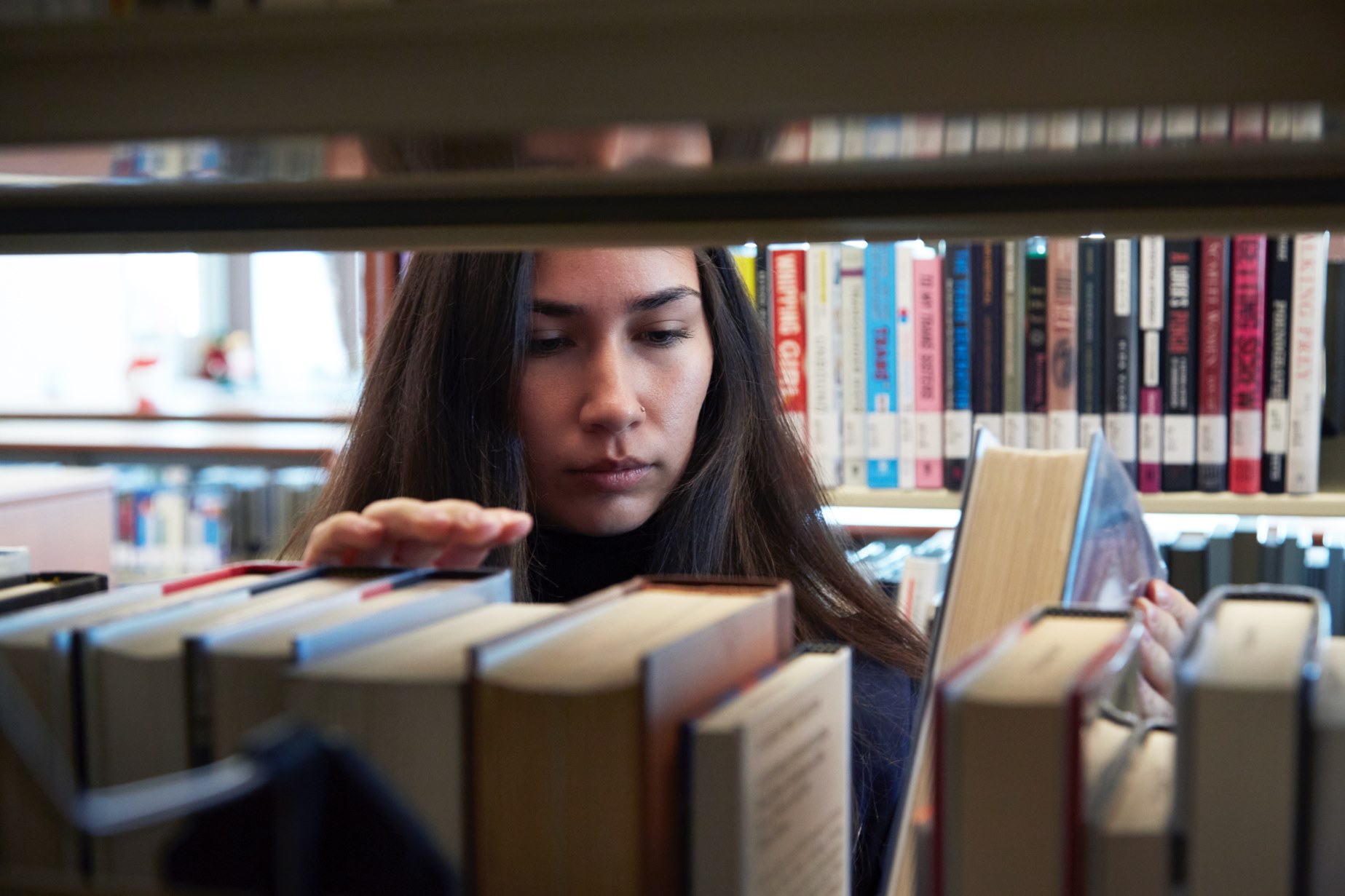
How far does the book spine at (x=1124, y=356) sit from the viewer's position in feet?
5.32

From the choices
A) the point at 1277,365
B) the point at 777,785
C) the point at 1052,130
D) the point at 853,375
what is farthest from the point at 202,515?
the point at 1052,130

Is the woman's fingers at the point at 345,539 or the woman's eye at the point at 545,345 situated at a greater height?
the woman's eye at the point at 545,345

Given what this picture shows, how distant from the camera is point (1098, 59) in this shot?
0.33 meters

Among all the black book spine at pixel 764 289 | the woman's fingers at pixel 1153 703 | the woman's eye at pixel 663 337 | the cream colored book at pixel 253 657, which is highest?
the black book spine at pixel 764 289

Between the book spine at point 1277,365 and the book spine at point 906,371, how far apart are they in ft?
1.54

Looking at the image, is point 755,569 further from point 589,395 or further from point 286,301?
point 286,301

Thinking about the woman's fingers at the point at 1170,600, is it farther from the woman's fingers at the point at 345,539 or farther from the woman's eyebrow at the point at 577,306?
the woman's eyebrow at the point at 577,306

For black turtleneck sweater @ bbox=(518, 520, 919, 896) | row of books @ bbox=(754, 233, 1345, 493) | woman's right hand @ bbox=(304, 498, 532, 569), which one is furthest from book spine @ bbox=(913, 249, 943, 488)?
woman's right hand @ bbox=(304, 498, 532, 569)

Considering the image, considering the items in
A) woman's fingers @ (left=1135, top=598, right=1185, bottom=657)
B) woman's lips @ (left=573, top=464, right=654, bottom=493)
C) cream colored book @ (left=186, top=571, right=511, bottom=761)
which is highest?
woman's lips @ (left=573, top=464, right=654, bottom=493)

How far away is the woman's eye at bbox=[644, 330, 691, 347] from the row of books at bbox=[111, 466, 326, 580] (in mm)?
1557

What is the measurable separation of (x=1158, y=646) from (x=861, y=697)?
416 mm

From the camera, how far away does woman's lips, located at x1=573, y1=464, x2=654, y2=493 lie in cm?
116

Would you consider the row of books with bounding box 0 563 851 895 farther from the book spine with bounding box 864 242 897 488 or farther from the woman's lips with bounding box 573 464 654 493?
the book spine with bounding box 864 242 897 488

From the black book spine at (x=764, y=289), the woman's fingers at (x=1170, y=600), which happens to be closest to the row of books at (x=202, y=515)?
the black book spine at (x=764, y=289)
